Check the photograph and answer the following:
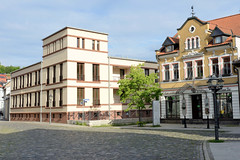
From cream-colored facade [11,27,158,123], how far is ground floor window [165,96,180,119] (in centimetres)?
947

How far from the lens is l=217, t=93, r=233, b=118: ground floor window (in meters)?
27.8

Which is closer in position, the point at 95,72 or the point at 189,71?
the point at 189,71

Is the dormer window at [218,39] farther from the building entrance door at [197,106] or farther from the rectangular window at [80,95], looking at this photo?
the rectangular window at [80,95]

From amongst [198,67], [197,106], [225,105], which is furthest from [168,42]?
[225,105]

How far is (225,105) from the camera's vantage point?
92.6ft

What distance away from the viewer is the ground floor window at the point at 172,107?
3247 cm

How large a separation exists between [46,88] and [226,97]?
1041 inches

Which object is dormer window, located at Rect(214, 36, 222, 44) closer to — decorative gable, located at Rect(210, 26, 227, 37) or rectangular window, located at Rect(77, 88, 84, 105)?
decorative gable, located at Rect(210, 26, 227, 37)

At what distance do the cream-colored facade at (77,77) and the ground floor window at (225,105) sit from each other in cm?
1609

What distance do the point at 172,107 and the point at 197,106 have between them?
10.6ft

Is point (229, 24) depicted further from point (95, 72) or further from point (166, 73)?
point (95, 72)

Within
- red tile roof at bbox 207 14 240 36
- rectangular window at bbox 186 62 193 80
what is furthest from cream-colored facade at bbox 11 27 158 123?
red tile roof at bbox 207 14 240 36

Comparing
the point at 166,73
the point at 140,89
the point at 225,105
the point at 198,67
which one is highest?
the point at 198,67

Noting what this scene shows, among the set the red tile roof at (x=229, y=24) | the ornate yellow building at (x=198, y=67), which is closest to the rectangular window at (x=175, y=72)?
the ornate yellow building at (x=198, y=67)
